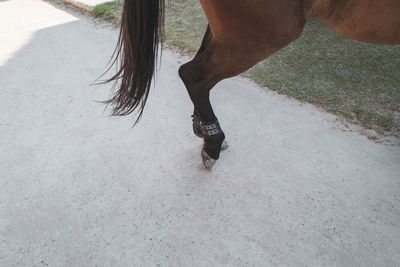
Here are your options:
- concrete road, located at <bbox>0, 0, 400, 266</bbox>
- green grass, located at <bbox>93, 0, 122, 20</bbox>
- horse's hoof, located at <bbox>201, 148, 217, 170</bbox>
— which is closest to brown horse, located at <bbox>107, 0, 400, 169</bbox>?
horse's hoof, located at <bbox>201, 148, 217, 170</bbox>

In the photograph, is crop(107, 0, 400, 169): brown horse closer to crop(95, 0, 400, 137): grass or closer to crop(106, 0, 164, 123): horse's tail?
crop(106, 0, 164, 123): horse's tail

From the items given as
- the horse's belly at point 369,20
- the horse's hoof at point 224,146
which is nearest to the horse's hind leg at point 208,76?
the horse's hoof at point 224,146

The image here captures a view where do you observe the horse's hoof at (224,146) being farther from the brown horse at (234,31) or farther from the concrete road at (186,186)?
the brown horse at (234,31)

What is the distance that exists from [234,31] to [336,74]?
1664 mm

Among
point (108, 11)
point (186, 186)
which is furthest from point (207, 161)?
point (108, 11)

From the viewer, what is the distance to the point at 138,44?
1369 mm

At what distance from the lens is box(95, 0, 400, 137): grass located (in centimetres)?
203

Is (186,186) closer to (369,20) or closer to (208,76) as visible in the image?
(208,76)

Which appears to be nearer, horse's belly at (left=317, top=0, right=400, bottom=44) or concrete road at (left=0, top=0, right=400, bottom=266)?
horse's belly at (left=317, top=0, right=400, bottom=44)

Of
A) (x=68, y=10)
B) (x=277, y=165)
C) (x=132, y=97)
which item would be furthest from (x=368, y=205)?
(x=68, y=10)

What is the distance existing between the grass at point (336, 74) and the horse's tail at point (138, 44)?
1244 millimetres

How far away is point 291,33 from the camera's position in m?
1.08

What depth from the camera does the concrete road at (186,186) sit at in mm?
1293

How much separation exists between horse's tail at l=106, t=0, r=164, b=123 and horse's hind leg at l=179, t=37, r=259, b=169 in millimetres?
191
